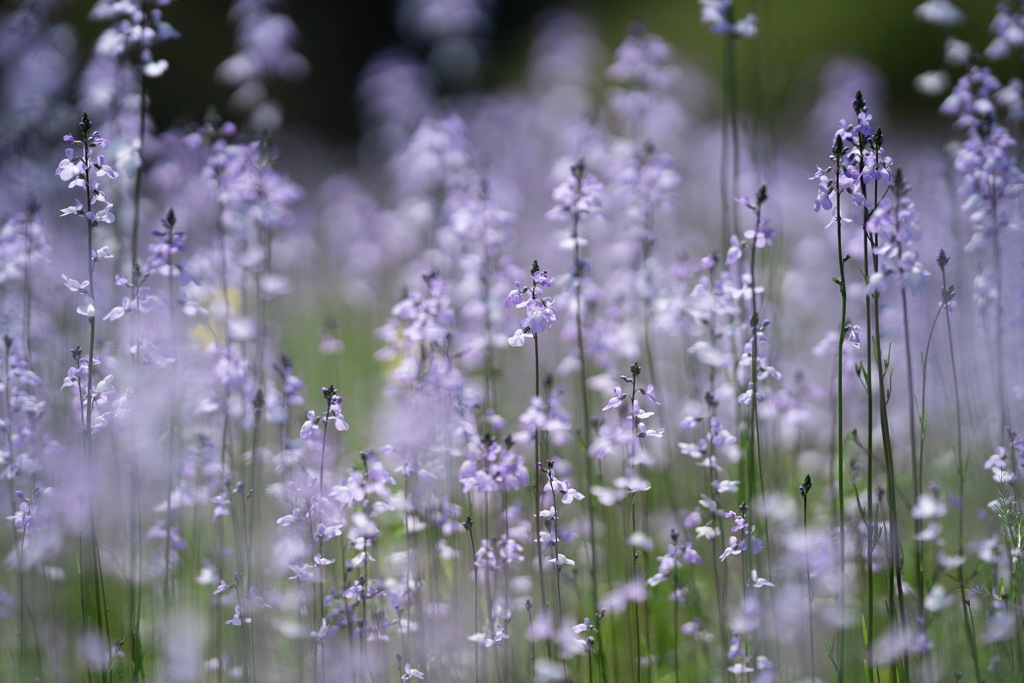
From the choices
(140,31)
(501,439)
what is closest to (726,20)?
(501,439)

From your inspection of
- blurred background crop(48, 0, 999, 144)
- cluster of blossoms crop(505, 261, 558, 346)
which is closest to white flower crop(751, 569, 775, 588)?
cluster of blossoms crop(505, 261, 558, 346)

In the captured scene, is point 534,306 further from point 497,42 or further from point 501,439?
point 497,42

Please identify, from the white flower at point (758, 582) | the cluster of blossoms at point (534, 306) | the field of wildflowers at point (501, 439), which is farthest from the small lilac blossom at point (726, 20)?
the white flower at point (758, 582)

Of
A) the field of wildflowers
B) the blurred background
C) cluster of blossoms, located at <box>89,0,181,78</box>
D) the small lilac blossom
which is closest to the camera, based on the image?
the field of wildflowers

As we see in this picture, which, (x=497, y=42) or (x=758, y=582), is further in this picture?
(x=497, y=42)

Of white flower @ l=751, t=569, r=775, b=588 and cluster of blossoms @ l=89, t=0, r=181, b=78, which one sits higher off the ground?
cluster of blossoms @ l=89, t=0, r=181, b=78

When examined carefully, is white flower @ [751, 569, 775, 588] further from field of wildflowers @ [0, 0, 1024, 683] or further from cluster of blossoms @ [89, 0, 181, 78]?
cluster of blossoms @ [89, 0, 181, 78]

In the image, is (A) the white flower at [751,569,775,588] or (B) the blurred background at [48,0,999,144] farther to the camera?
(B) the blurred background at [48,0,999,144]

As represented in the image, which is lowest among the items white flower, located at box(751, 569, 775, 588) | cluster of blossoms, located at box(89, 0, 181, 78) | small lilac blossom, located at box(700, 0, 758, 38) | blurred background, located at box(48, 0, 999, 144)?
white flower, located at box(751, 569, 775, 588)

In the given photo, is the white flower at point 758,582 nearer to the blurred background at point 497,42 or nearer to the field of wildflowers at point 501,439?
the field of wildflowers at point 501,439

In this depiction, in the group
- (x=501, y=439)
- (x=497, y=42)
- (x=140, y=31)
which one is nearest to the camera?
(x=140, y=31)
